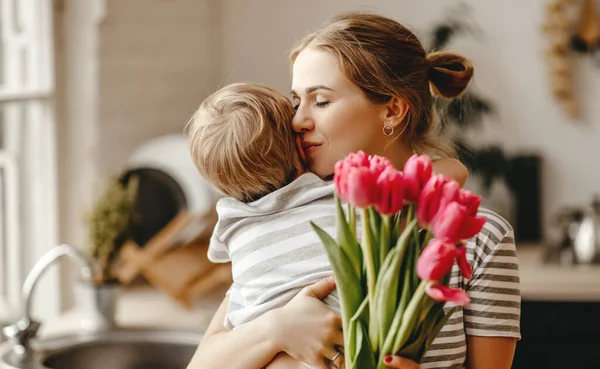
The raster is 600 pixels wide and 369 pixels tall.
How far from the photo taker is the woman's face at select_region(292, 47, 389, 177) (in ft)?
4.02

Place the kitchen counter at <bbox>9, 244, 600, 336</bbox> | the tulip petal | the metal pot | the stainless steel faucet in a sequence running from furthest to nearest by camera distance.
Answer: the metal pot < the kitchen counter at <bbox>9, 244, 600, 336</bbox> < the stainless steel faucet < the tulip petal

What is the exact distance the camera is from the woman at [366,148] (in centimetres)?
119

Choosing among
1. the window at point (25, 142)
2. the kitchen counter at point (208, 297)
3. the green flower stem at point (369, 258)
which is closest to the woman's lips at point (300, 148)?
the green flower stem at point (369, 258)

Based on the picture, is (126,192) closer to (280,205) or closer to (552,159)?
(280,205)

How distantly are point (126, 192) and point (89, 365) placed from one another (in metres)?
0.54

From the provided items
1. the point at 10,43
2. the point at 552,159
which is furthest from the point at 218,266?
the point at 552,159

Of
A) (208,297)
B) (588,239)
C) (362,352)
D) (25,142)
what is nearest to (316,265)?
(362,352)

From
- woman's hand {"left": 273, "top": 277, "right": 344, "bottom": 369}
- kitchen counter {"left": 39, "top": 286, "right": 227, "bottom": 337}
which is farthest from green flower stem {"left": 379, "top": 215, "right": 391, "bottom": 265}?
kitchen counter {"left": 39, "top": 286, "right": 227, "bottom": 337}

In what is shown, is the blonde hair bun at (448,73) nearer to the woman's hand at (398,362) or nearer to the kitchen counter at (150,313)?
the woman's hand at (398,362)

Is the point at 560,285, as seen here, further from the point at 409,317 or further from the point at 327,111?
the point at 409,317

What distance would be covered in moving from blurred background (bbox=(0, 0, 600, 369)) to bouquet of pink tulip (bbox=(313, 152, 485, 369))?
1.68 meters

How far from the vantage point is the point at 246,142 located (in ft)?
4.05

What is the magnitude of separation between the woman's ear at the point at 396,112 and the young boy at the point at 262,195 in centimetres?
10

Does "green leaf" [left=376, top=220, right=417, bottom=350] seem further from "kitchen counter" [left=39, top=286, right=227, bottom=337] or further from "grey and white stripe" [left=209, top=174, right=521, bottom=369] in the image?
"kitchen counter" [left=39, top=286, right=227, bottom=337]
